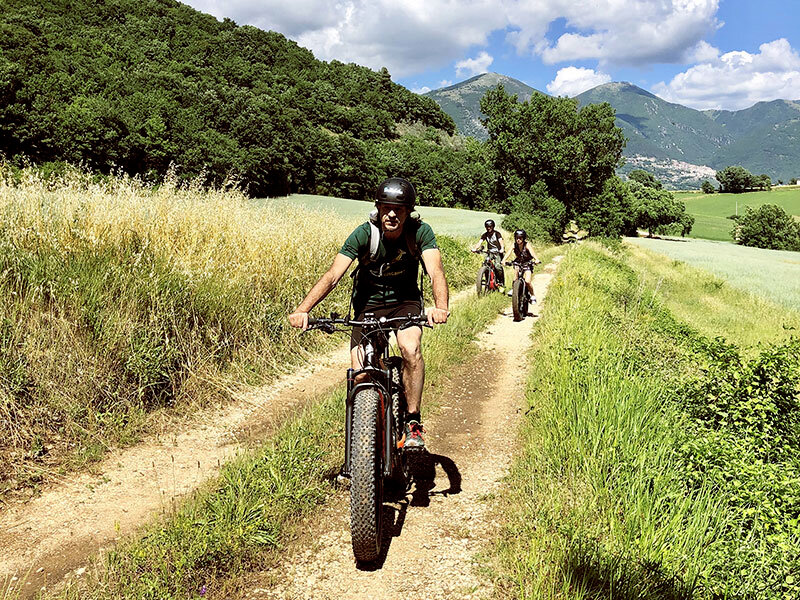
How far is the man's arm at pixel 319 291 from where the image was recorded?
3.50m

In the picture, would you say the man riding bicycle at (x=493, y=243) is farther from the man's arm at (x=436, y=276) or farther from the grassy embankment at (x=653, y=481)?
the man's arm at (x=436, y=276)

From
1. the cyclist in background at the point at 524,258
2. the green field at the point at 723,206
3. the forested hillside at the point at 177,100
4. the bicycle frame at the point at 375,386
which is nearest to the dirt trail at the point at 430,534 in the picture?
the bicycle frame at the point at 375,386

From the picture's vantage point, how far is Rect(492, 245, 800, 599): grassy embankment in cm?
300

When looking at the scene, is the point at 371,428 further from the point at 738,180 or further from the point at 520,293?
the point at 738,180

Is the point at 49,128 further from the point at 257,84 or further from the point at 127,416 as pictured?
the point at 127,416

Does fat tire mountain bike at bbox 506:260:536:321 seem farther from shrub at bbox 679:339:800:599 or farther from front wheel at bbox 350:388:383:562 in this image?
front wheel at bbox 350:388:383:562

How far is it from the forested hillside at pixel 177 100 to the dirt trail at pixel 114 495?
54.4 feet

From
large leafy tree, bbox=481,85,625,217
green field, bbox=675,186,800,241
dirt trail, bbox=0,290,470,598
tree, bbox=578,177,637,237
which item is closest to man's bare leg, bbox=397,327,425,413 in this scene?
dirt trail, bbox=0,290,470,598

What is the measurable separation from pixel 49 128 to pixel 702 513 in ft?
152

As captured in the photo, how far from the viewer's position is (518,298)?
1167cm

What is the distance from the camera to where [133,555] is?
10.2 ft

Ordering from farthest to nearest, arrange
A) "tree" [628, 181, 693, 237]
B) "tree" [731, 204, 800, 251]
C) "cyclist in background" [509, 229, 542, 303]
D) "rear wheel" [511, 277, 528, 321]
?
"tree" [628, 181, 693, 237] → "tree" [731, 204, 800, 251] → "cyclist in background" [509, 229, 542, 303] → "rear wheel" [511, 277, 528, 321]

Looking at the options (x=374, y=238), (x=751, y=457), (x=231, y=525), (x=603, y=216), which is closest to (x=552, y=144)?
(x=603, y=216)

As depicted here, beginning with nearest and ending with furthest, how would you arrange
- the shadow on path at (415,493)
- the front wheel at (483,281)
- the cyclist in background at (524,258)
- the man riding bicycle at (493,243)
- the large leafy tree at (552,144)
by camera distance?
the shadow on path at (415,493) < the cyclist in background at (524,258) < the man riding bicycle at (493,243) < the front wheel at (483,281) < the large leafy tree at (552,144)
